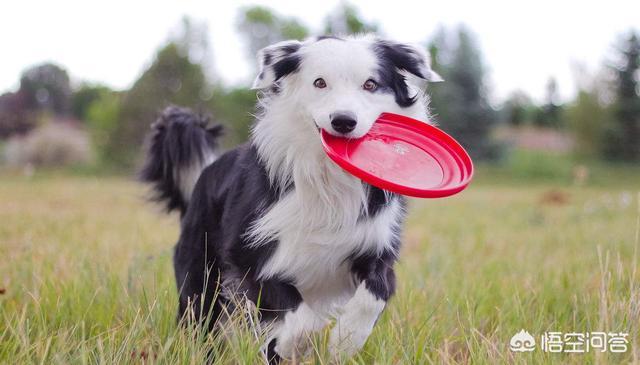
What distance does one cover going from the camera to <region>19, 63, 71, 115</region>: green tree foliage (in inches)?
1169

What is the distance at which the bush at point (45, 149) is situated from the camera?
23.5 m

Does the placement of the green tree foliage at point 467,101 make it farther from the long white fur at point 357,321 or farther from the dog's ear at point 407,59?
the long white fur at point 357,321

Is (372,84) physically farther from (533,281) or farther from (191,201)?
(533,281)

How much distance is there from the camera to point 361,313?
2.56 metres

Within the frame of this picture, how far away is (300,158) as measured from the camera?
2.81 metres

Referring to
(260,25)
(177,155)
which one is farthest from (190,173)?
(260,25)

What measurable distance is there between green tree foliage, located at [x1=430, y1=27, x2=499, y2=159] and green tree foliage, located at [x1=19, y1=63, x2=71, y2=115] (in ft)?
57.2

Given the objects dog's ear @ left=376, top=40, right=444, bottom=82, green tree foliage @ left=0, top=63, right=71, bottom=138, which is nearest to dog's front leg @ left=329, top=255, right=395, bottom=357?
A: dog's ear @ left=376, top=40, right=444, bottom=82

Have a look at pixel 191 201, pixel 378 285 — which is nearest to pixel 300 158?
pixel 378 285

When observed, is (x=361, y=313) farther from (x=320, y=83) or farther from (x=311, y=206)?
(x=320, y=83)

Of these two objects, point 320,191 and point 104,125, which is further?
point 104,125

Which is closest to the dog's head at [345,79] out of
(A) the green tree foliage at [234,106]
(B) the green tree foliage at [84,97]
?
(A) the green tree foliage at [234,106]

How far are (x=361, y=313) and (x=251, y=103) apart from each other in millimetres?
21947

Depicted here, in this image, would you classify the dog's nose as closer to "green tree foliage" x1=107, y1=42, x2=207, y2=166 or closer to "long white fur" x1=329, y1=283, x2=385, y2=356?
"long white fur" x1=329, y1=283, x2=385, y2=356
